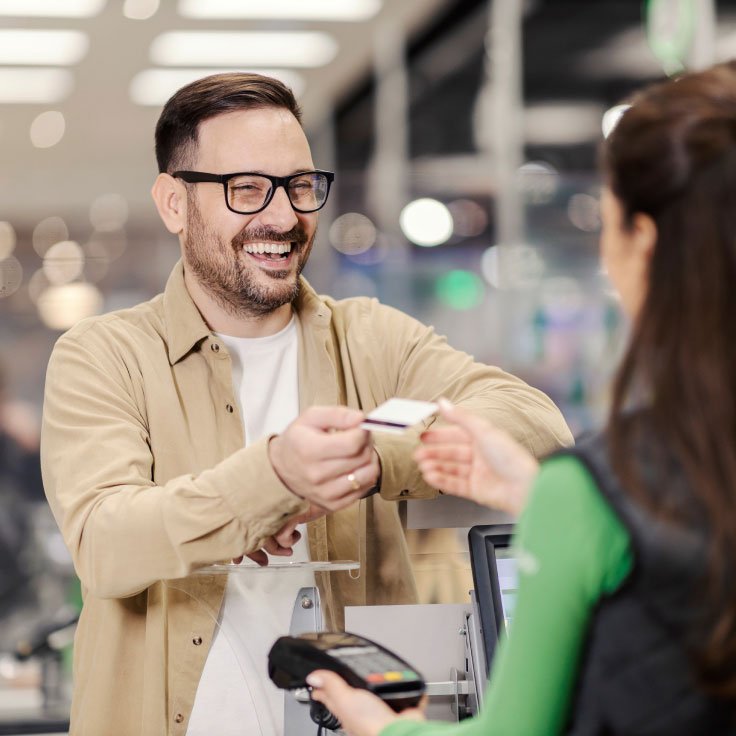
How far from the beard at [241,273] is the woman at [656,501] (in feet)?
3.63

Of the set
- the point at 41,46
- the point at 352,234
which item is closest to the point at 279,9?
the point at 41,46

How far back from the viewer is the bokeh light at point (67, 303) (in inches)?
249

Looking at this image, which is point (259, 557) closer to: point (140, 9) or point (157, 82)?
point (140, 9)

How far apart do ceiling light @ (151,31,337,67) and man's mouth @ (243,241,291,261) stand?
204 inches

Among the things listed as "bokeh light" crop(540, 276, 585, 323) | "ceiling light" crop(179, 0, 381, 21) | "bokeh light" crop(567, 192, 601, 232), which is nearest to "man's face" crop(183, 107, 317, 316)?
"ceiling light" crop(179, 0, 381, 21)

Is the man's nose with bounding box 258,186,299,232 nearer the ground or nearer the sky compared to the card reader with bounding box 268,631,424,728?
nearer the sky

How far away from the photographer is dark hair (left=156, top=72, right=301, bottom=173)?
6.75ft

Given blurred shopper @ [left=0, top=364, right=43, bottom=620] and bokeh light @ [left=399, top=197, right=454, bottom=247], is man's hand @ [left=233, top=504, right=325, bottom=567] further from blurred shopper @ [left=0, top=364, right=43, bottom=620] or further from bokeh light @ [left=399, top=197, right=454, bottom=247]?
bokeh light @ [left=399, top=197, right=454, bottom=247]

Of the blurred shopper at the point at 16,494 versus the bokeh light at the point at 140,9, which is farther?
the bokeh light at the point at 140,9

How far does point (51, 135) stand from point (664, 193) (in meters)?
7.08

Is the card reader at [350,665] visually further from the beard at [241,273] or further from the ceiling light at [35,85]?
the ceiling light at [35,85]

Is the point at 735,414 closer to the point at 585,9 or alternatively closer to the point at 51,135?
the point at 585,9

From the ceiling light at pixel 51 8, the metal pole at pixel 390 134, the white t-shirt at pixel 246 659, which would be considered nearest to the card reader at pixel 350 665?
the white t-shirt at pixel 246 659

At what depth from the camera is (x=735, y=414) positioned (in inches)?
37.4
